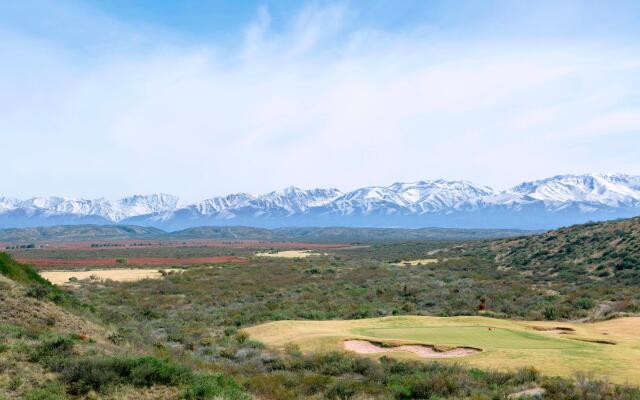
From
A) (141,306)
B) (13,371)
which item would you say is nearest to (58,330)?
(13,371)

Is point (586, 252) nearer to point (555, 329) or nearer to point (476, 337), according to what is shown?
point (555, 329)

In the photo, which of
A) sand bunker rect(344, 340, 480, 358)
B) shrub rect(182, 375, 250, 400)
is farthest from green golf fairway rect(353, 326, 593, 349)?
shrub rect(182, 375, 250, 400)

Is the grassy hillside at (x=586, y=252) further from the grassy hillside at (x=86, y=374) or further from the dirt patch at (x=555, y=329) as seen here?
the grassy hillside at (x=86, y=374)

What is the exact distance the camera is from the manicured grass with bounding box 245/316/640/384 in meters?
13.0

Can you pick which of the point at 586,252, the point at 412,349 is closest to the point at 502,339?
the point at 412,349

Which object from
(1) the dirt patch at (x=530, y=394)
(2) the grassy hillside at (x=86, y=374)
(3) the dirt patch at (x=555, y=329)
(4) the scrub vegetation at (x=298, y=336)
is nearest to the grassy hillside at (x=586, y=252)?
(4) the scrub vegetation at (x=298, y=336)

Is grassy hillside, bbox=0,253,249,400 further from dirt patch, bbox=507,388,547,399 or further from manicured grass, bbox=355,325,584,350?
manicured grass, bbox=355,325,584,350

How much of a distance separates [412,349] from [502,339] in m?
3.30

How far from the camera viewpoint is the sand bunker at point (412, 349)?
49.7ft

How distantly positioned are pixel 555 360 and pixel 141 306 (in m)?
24.5

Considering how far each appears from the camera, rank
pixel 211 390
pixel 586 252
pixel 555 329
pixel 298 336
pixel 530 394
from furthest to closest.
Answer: pixel 586 252 → pixel 555 329 → pixel 298 336 → pixel 530 394 → pixel 211 390

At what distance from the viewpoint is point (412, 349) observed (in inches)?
629

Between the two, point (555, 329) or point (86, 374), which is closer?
point (86, 374)

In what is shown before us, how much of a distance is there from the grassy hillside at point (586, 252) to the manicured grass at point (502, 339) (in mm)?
20627
